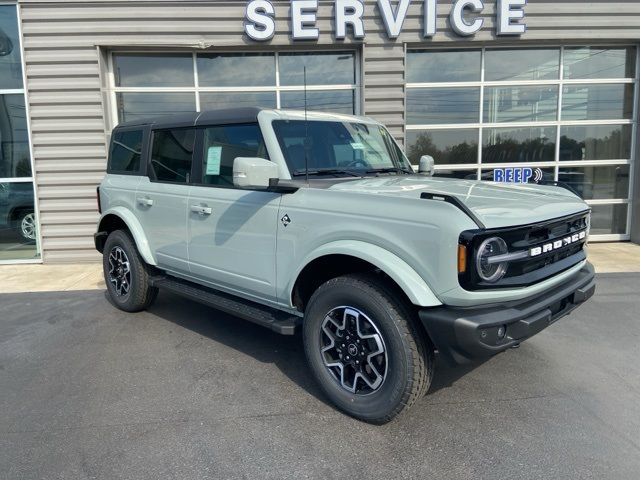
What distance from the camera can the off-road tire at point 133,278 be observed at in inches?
195

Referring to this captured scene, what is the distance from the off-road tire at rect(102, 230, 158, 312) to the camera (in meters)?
4.96

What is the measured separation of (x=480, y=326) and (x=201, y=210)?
2491 mm

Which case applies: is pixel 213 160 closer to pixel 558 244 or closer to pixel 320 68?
pixel 558 244

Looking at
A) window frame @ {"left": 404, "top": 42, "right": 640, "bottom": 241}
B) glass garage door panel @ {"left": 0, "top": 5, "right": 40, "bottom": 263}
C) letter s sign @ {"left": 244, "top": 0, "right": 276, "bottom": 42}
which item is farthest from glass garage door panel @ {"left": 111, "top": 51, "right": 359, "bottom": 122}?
glass garage door panel @ {"left": 0, "top": 5, "right": 40, "bottom": 263}

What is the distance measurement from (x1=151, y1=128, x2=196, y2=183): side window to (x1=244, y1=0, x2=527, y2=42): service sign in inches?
147

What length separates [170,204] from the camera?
445cm

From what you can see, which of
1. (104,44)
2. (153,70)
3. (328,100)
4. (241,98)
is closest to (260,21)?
(241,98)

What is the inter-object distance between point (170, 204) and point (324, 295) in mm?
2017

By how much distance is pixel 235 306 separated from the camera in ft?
12.7

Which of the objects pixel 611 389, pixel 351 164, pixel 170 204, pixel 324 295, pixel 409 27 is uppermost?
pixel 409 27

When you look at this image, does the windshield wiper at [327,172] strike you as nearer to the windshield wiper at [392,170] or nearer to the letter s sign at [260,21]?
the windshield wiper at [392,170]

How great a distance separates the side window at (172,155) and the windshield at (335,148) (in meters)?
1.04

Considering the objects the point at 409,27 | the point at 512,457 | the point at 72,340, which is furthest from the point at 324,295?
the point at 409,27

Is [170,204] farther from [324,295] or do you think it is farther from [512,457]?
[512,457]
